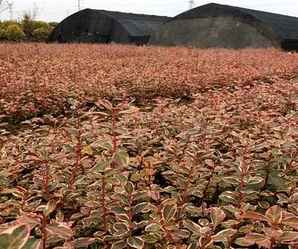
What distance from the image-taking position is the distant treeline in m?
40.0

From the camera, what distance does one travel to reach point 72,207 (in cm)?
250

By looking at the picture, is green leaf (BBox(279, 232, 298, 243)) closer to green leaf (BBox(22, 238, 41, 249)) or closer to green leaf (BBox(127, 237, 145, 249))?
green leaf (BBox(127, 237, 145, 249))

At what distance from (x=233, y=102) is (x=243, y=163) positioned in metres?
3.49

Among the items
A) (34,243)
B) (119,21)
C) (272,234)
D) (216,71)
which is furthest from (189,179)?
(119,21)

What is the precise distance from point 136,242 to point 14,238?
98cm

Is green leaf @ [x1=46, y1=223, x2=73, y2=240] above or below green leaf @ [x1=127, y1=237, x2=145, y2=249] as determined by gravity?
above

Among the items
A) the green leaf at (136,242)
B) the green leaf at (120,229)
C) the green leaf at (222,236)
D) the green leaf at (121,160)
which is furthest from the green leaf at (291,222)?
the green leaf at (121,160)

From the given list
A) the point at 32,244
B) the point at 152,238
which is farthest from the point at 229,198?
the point at 32,244

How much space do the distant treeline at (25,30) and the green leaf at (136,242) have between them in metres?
40.1

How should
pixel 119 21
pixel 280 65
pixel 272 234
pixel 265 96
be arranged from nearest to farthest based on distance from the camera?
1. pixel 272 234
2. pixel 265 96
3. pixel 280 65
4. pixel 119 21

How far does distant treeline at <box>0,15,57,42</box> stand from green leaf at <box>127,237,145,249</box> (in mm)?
40122

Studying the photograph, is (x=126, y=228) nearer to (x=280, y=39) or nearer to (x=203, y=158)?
(x=203, y=158)

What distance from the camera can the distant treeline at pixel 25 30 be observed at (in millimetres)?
39969

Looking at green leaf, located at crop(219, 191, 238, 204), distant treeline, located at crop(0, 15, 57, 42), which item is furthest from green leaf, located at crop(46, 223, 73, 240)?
distant treeline, located at crop(0, 15, 57, 42)
